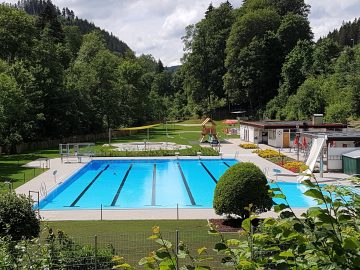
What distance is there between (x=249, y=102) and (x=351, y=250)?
270 ft

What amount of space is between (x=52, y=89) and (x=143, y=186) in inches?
1027

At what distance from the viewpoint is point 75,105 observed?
54.0 meters

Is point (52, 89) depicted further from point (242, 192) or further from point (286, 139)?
point (242, 192)

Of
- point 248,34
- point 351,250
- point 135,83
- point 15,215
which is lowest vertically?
point 15,215

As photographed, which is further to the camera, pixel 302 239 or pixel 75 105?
pixel 75 105

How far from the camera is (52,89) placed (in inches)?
1999

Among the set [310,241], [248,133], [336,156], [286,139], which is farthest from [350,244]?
[248,133]

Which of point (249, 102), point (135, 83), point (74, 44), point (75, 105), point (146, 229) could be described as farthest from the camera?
point (74, 44)

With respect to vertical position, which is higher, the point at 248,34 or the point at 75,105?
the point at 248,34

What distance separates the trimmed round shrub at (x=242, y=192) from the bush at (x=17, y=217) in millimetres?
6931

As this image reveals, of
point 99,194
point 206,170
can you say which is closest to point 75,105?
point 206,170

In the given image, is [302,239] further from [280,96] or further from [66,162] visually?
[280,96]

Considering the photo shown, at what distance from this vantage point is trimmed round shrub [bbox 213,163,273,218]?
16.6 metres

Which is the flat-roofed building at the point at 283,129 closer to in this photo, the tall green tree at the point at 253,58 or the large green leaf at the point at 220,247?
the tall green tree at the point at 253,58
